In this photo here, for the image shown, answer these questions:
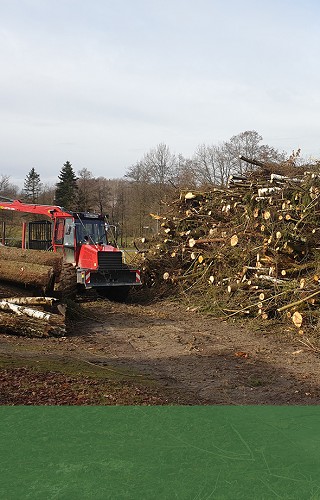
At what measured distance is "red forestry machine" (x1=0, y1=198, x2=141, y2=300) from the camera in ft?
40.7

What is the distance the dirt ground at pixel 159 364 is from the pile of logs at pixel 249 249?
2.18 feet

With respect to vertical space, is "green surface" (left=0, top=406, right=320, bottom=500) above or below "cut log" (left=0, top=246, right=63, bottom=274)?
below

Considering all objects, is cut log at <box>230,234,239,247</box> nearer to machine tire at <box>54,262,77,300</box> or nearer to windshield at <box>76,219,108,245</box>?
machine tire at <box>54,262,77,300</box>

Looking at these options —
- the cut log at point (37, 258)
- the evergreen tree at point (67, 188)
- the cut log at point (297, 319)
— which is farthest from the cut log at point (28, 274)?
the evergreen tree at point (67, 188)

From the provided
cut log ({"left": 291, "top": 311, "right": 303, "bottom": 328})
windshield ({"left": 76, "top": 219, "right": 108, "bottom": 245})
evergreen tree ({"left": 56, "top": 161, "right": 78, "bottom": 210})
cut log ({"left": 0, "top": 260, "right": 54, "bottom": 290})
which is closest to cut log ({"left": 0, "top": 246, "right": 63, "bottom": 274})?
cut log ({"left": 0, "top": 260, "right": 54, "bottom": 290})

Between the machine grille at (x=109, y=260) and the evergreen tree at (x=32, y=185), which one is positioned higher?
the evergreen tree at (x=32, y=185)

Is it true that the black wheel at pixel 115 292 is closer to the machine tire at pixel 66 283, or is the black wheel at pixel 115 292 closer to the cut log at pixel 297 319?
the machine tire at pixel 66 283

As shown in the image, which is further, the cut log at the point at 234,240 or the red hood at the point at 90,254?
the red hood at the point at 90,254

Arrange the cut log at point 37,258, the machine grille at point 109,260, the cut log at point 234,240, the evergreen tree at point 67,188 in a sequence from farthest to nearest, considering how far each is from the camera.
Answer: the evergreen tree at point 67,188 < the machine grille at point 109,260 < the cut log at point 234,240 < the cut log at point 37,258

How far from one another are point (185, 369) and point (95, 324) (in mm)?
3704

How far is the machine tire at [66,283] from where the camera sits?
10946 mm

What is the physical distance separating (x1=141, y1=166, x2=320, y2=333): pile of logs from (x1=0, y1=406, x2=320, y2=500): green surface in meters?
5.24

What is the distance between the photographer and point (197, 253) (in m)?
13.1

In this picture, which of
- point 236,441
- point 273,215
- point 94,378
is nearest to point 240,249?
point 273,215
